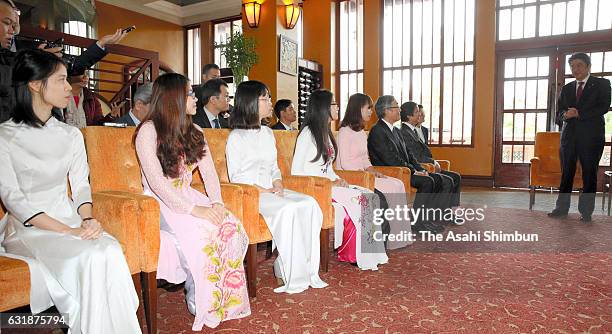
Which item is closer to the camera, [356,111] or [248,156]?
[248,156]

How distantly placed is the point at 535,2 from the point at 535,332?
22.6ft

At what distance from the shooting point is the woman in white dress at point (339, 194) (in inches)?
122

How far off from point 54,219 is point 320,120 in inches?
73.0

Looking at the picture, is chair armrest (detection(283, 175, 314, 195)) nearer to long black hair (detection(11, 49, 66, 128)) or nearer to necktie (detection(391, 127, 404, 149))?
necktie (detection(391, 127, 404, 149))

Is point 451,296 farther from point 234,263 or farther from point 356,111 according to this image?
point 356,111

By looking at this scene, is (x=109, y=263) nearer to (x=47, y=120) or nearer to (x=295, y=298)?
(x=47, y=120)

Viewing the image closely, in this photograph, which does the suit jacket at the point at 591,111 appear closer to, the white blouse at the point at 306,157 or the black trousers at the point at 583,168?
the black trousers at the point at 583,168

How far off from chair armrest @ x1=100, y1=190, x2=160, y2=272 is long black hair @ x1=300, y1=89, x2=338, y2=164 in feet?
4.70

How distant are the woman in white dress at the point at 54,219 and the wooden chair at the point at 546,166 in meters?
4.97

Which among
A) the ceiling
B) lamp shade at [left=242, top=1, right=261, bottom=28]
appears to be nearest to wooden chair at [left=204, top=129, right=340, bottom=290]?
lamp shade at [left=242, top=1, right=261, bottom=28]

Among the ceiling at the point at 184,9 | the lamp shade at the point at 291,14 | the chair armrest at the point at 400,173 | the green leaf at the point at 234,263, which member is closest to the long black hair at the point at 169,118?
the green leaf at the point at 234,263

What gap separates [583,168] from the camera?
182 inches

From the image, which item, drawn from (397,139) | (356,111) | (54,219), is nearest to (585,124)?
(397,139)

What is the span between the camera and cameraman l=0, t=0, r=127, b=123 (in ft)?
7.09
